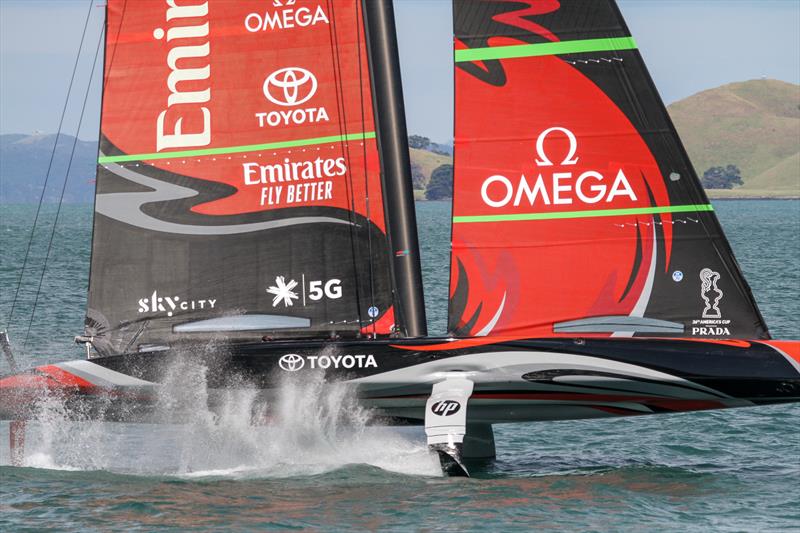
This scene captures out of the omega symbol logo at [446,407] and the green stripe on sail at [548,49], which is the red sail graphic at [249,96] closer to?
the green stripe on sail at [548,49]

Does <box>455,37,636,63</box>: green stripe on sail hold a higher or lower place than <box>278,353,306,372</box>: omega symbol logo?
higher

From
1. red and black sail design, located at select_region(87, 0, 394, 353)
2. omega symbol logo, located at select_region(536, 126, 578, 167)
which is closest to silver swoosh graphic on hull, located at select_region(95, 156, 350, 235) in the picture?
red and black sail design, located at select_region(87, 0, 394, 353)

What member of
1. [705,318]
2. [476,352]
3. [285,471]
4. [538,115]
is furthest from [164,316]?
[705,318]

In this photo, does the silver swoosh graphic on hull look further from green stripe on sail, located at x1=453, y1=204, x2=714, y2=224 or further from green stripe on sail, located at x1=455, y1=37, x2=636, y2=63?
green stripe on sail, located at x1=455, y1=37, x2=636, y2=63

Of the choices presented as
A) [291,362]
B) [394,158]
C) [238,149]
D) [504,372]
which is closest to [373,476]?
[291,362]

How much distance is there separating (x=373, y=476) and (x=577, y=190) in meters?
3.35

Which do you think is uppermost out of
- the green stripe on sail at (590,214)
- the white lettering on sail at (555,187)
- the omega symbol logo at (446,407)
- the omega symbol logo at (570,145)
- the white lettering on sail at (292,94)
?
the white lettering on sail at (292,94)

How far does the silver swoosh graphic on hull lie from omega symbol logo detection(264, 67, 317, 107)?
1.29 metres

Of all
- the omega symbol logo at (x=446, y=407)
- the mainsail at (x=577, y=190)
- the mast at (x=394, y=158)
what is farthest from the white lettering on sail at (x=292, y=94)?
the omega symbol logo at (x=446, y=407)

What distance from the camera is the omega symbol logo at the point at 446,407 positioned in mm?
12047

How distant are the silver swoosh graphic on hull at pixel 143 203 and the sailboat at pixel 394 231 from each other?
0.07ft

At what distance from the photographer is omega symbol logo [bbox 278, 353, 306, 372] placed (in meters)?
12.6

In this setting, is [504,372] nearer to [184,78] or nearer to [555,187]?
[555,187]

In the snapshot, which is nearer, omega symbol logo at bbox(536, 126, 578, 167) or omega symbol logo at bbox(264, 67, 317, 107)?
omega symbol logo at bbox(536, 126, 578, 167)
